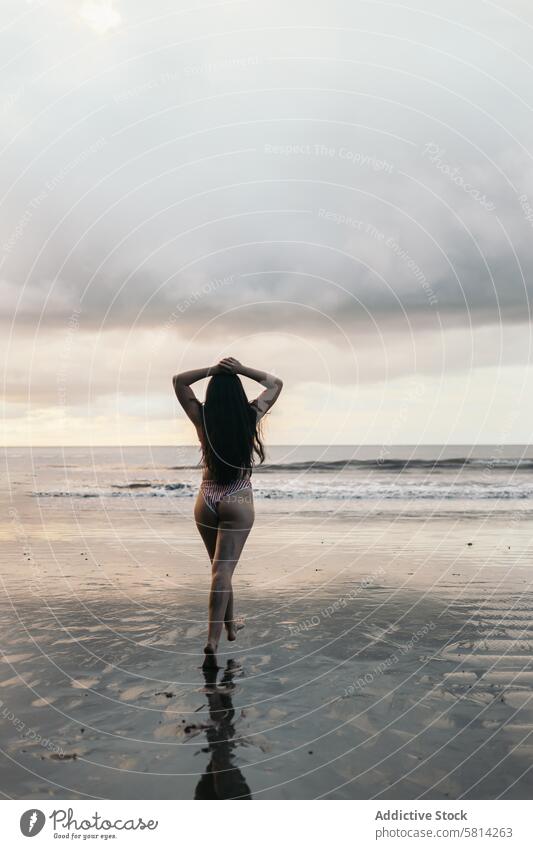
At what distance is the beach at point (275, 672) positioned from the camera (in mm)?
4555

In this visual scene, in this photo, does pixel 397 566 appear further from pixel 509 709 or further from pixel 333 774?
pixel 333 774

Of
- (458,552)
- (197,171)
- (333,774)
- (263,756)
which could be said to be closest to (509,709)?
(333,774)

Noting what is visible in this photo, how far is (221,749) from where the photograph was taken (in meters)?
4.83

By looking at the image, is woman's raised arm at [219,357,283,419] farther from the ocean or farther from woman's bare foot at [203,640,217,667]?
the ocean

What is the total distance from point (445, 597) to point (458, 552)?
4.30 m

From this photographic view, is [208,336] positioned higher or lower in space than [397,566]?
higher

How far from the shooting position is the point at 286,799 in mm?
4332

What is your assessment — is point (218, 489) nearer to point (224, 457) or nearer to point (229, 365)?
point (224, 457)
